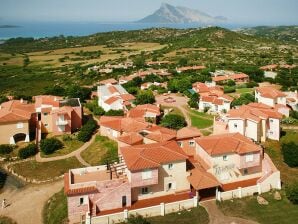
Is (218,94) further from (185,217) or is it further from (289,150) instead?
(185,217)

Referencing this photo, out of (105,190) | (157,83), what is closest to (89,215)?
(105,190)

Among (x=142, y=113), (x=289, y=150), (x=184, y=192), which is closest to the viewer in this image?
(x=184, y=192)

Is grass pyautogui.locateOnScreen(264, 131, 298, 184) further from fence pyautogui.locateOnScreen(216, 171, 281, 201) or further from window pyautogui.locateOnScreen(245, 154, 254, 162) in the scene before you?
window pyautogui.locateOnScreen(245, 154, 254, 162)

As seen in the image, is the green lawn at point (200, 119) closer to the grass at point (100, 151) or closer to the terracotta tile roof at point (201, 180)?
the grass at point (100, 151)

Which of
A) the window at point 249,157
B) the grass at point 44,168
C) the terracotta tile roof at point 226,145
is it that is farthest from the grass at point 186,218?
the grass at point 44,168

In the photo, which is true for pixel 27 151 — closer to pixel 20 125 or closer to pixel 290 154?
pixel 20 125

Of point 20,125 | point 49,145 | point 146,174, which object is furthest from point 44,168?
point 146,174

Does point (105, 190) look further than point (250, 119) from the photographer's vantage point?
No

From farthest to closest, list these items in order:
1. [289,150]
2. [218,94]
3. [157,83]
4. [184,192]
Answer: [157,83]
[218,94]
[289,150]
[184,192]

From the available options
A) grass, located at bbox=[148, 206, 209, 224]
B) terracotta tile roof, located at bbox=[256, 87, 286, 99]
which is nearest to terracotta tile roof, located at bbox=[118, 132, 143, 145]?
grass, located at bbox=[148, 206, 209, 224]
